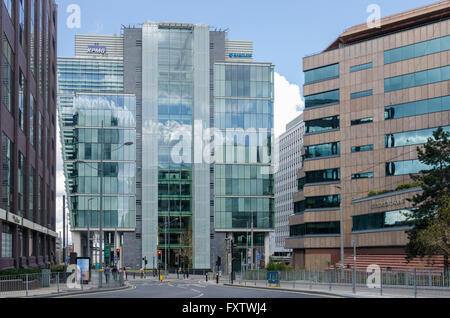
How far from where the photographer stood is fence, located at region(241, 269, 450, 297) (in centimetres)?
3575

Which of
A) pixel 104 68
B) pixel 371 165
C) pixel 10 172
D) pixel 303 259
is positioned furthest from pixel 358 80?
pixel 104 68

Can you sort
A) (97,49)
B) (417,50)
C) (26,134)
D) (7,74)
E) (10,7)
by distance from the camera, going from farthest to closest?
1. (97,49)
2. (417,50)
3. (26,134)
4. (10,7)
5. (7,74)

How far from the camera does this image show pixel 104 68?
149625 millimetres

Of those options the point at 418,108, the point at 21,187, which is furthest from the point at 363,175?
the point at 21,187

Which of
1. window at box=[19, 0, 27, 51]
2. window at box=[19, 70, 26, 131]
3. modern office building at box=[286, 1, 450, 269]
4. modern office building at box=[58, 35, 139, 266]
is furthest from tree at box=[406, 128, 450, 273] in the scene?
modern office building at box=[58, 35, 139, 266]

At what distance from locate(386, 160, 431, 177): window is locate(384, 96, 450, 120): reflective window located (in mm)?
5541

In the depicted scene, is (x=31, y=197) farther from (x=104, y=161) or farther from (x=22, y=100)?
(x=104, y=161)

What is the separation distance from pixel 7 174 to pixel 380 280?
30811 mm

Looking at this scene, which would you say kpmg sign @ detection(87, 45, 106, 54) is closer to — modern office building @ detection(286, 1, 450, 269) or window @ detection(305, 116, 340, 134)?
modern office building @ detection(286, 1, 450, 269)

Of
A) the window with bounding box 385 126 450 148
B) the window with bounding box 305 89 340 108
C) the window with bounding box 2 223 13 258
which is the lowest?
the window with bounding box 2 223 13 258

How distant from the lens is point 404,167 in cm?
7412

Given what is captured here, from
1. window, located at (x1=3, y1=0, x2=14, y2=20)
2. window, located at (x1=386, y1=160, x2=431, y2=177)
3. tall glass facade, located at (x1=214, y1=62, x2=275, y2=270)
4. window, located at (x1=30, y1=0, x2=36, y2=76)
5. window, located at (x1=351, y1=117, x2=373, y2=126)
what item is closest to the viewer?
window, located at (x1=3, y1=0, x2=14, y2=20)

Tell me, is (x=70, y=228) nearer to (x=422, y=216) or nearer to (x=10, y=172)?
(x=10, y=172)
